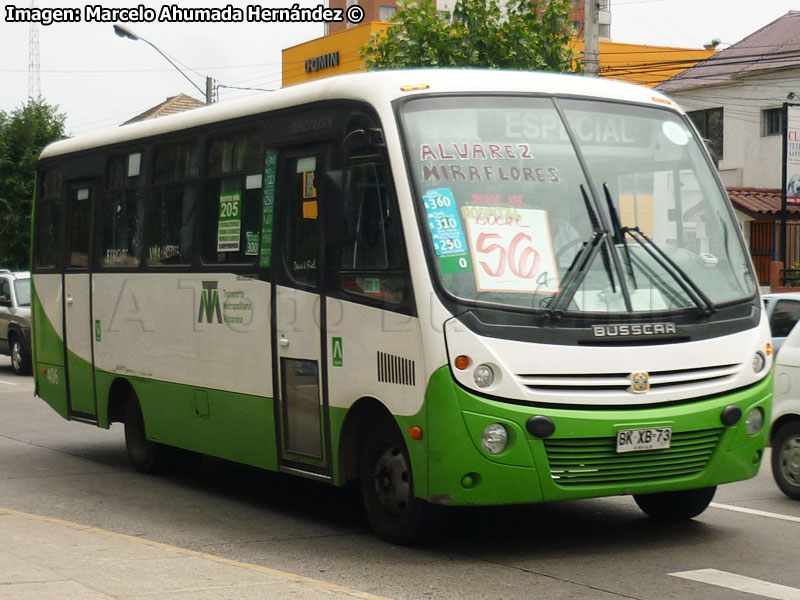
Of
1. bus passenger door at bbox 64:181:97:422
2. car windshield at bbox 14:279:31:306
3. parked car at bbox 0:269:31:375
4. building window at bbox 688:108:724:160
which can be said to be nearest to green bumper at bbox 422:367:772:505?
bus passenger door at bbox 64:181:97:422

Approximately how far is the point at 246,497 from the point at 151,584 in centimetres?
394

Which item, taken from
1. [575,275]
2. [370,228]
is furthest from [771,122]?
[575,275]

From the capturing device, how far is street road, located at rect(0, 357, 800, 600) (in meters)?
7.27

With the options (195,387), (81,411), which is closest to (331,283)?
(195,387)

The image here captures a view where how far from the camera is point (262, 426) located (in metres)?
9.75

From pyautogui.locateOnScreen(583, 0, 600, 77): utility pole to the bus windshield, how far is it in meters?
12.7

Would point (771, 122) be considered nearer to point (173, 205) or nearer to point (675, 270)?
point (173, 205)

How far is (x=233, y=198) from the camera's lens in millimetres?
10305

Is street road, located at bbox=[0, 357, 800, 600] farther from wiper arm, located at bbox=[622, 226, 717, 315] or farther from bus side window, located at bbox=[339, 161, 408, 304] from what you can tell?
bus side window, located at bbox=[339, 161, 408, 304]

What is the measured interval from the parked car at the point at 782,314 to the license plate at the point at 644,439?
268 inches

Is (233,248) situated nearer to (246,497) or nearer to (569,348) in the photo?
(246,497)

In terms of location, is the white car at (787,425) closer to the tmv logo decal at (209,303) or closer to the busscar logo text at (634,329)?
the busscar logo text at (634,329)

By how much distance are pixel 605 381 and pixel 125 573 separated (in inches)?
112

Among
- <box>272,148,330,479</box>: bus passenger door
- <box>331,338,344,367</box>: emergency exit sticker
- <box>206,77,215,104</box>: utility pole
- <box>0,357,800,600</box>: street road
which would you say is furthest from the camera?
<box>206,77,215,104</box>: utility pole
